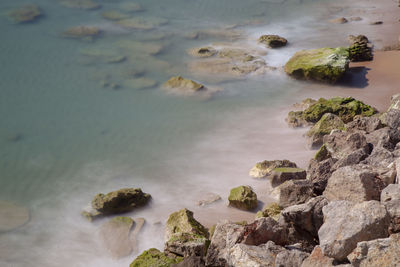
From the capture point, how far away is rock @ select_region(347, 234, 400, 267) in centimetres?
413

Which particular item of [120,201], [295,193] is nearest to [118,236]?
[120,201]

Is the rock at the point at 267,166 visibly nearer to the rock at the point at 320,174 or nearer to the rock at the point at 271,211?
the rock at the point at 320,174

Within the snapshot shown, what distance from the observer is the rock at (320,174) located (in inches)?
265

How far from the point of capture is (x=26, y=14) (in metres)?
17.9

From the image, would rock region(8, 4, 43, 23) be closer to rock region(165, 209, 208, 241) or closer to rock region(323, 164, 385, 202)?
rock region(165, 209, 208, 241)

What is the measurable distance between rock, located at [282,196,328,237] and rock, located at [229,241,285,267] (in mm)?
589

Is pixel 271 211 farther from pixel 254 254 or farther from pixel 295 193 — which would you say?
pixel 254 254

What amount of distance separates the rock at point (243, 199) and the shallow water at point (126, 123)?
0.12 meters

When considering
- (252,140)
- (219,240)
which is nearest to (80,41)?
(252,140)

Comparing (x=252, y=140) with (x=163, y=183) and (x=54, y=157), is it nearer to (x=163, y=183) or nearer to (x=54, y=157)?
(x=163, y=183)

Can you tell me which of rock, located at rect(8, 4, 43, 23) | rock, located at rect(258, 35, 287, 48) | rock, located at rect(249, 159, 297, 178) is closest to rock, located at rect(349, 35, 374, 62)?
rock, located at rect(258, 35, 287, 48)

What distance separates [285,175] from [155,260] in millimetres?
3110

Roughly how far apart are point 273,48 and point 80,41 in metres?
6.57

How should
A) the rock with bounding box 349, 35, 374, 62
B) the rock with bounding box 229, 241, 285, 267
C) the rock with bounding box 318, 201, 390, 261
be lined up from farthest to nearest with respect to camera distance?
the rock with bounding box 349, 35, 374, 62 < the rock with bounding box 229, 241, 285, 267 < the rock with bounding box 318, 201, 390, 261
